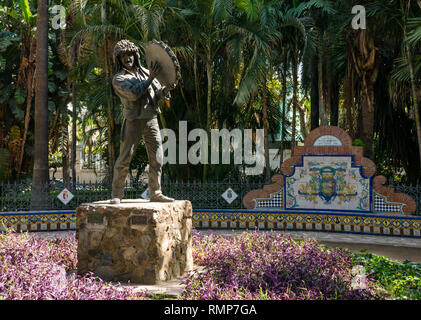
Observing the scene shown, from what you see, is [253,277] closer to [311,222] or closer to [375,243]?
[375,243]

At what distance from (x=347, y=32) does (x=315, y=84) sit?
3297mm

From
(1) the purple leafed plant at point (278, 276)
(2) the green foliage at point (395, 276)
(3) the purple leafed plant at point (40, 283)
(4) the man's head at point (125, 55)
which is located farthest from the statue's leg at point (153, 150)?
(2) the green foliage at point (395, 276)

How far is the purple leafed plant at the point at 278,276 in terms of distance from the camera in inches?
174

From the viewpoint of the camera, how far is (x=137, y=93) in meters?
5.67

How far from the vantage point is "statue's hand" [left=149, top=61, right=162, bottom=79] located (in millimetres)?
5773

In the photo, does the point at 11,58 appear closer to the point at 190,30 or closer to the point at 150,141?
the point at 190,30

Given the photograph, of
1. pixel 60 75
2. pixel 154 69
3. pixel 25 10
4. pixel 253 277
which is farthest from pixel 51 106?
pixel 253 277

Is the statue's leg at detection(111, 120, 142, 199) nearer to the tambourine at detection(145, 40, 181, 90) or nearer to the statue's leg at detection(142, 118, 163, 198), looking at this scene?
the statue's leg at detection(142, 118, 163, 198)

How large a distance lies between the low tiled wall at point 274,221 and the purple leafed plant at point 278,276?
412cm

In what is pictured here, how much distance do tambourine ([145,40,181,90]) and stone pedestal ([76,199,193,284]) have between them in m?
1.79

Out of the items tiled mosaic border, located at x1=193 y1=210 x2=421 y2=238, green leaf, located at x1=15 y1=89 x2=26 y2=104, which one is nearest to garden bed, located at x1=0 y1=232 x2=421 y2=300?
tiled mosaic border, located at x1=193 y1=210 x2=421 y2=238

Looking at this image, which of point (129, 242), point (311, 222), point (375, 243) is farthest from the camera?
point (311, 222)

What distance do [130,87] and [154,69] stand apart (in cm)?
44

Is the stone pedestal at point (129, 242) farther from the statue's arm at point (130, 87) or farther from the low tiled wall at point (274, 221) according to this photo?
the low tiled wall at point (274, 221)
